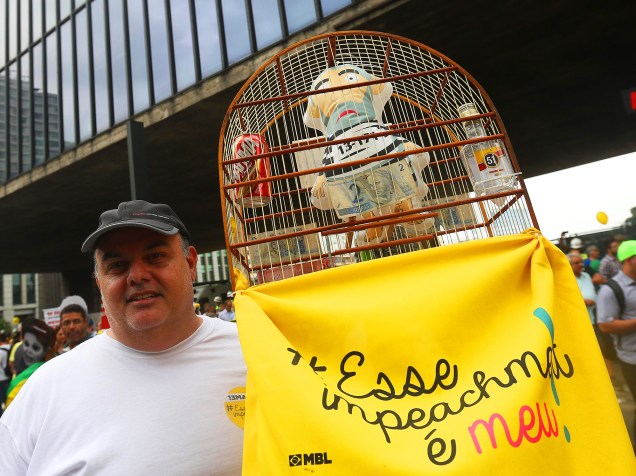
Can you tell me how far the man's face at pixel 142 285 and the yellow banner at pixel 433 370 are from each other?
280 mm

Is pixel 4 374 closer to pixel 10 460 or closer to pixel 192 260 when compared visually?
pixel 10 460

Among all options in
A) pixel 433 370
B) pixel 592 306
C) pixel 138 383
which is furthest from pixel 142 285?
pixel 592 306

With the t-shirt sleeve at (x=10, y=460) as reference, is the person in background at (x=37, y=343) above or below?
above

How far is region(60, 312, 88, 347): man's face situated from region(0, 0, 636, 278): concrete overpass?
195 inches

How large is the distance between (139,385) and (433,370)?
88 centimetres

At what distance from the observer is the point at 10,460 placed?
1260 millimetres

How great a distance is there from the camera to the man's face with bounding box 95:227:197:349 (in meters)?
1.35

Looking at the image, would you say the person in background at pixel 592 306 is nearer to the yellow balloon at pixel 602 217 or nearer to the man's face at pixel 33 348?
the yellow balloon at pixel 602 217

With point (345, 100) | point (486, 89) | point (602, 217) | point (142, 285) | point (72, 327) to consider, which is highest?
point (486, 89)

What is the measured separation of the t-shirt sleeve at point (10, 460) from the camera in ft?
4.11

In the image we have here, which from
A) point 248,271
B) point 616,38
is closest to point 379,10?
point 616,38

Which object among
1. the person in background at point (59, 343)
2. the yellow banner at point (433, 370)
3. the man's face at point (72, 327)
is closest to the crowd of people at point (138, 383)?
the yellow banner at point (433, 370)

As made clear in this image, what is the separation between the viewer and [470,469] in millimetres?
947

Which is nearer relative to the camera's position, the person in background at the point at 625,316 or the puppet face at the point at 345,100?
the puppet face at the point at 345,100
